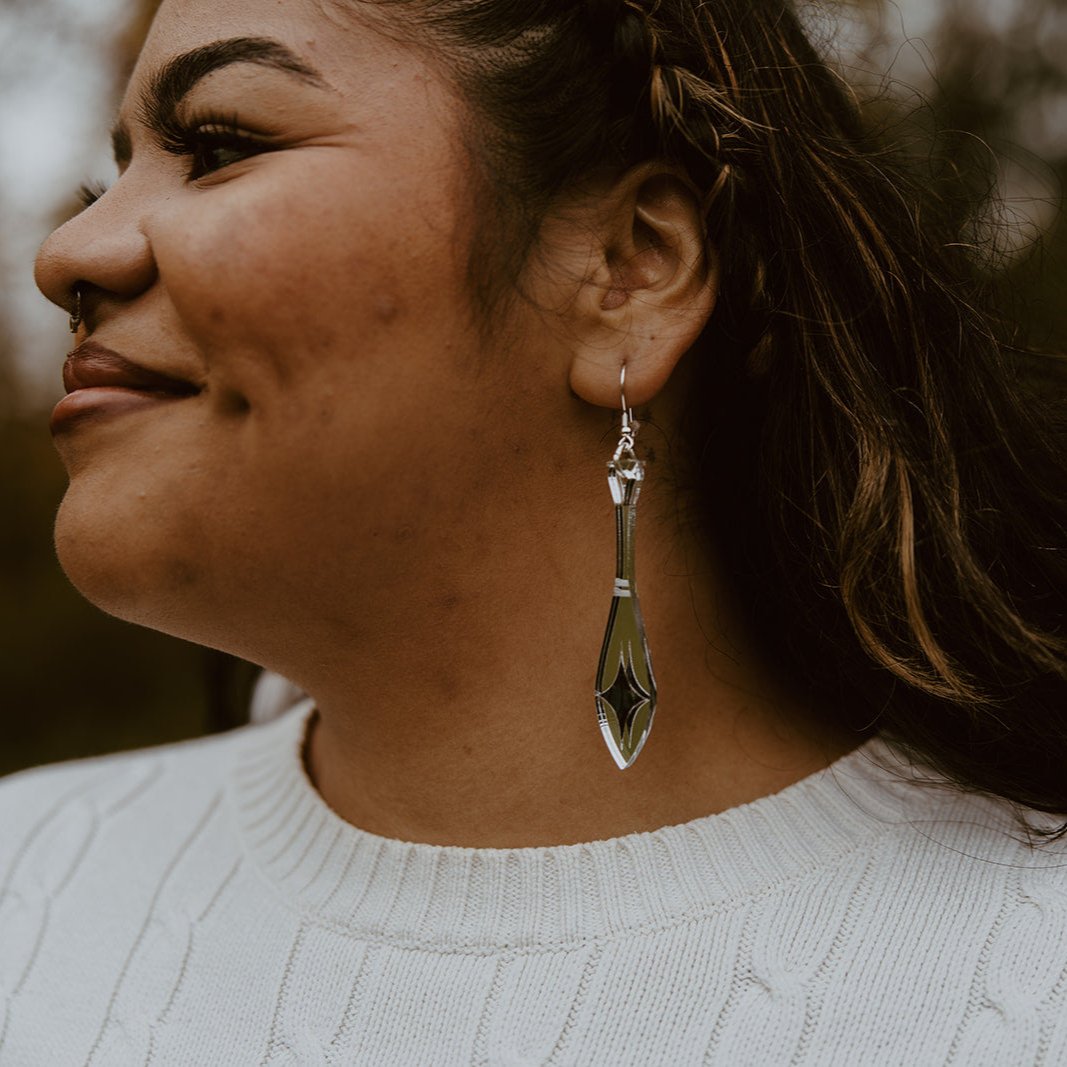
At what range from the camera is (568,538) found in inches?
61.7

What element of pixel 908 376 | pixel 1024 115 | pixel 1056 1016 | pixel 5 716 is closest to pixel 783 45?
pixel 908 376

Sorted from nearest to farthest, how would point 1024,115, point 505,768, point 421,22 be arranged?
point 421,22 → point 505,768 → point 1024,115

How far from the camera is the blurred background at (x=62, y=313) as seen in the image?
2.57m

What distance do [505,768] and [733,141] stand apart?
0.94 m

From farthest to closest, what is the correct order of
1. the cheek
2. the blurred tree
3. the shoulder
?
the blurred tree < the shoulder < the cheek

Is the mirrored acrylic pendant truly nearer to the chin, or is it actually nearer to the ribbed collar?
the ribbed collar

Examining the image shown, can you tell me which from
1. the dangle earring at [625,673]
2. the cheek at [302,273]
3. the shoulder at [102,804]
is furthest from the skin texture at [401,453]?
the shoulder at [102,804]

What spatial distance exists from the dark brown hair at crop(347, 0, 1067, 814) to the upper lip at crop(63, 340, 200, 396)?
0.43 meters

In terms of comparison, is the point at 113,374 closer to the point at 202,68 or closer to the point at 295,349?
the point at 295,349

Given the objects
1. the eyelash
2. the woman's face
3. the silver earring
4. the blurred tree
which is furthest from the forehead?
the blurred tree

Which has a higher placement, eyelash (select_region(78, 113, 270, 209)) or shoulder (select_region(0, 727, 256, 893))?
eyelash (select_region(78, 113, 270, 209))

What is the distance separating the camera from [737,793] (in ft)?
5.23

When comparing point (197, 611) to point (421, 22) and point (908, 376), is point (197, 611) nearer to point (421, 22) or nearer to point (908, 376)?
point (421, 22)

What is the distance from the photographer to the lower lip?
4.78 feet
